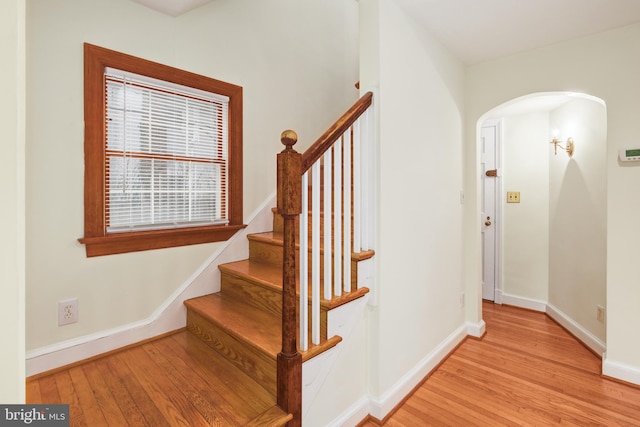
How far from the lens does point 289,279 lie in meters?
1.41

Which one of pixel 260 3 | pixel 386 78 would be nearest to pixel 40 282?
pixel 386 78

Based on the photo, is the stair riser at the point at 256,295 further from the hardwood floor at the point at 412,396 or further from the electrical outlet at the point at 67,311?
the electrical outlet at the point at 67,311

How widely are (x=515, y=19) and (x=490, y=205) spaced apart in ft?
7.65

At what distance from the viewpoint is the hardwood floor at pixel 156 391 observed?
4.64ft

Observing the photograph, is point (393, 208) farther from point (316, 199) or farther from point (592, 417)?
point (592, 417)

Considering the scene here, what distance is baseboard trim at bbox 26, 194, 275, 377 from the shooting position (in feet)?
5.81

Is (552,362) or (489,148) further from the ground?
(489,148)

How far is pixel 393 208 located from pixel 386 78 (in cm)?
78

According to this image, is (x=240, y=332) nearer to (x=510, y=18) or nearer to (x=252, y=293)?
(x=252, y=293)

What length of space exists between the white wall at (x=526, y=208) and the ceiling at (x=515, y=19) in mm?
1365

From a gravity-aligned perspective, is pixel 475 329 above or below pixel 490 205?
below

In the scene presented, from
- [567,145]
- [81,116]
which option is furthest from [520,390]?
[81,116]
